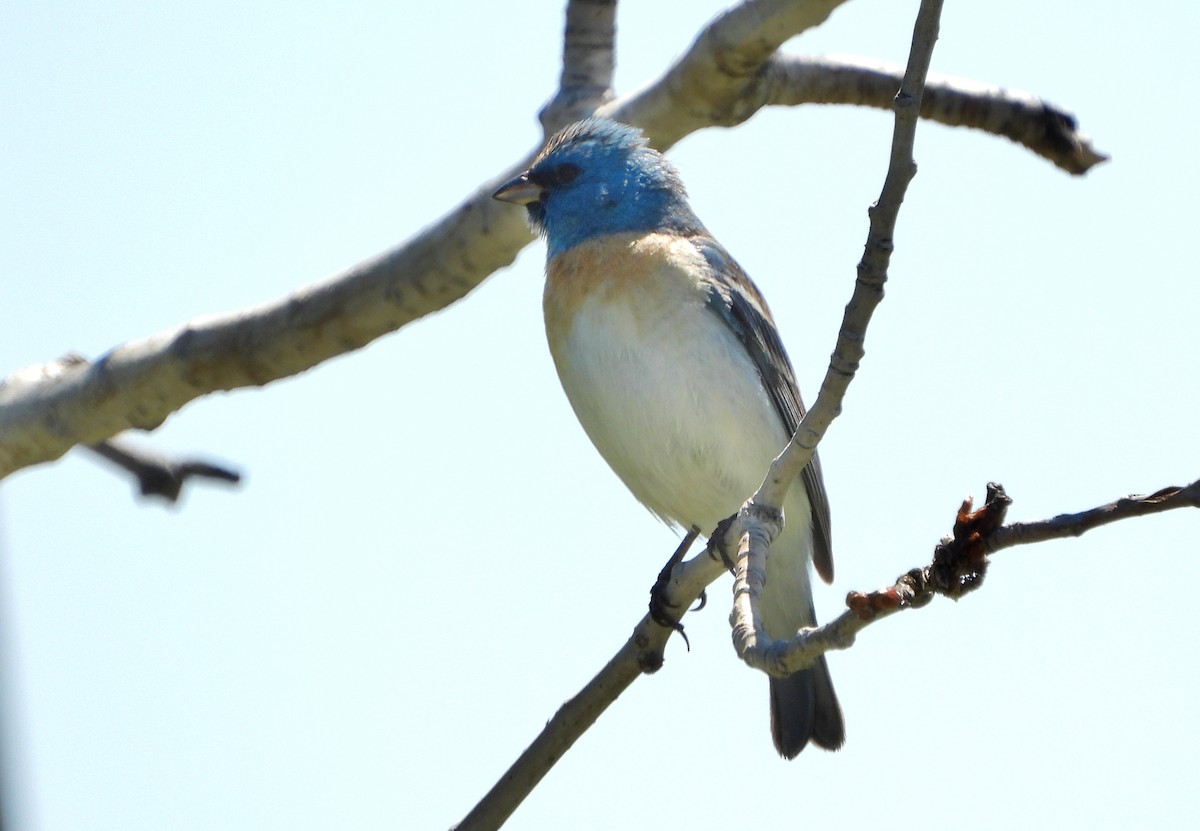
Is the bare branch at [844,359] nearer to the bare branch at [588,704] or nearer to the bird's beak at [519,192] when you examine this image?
the bare branch at [588,704]

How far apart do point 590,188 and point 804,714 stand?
2.77m

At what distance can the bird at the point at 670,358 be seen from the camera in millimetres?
6059

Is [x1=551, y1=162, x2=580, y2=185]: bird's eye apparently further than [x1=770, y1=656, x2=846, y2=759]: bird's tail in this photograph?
Yes

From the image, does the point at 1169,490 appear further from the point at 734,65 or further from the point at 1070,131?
the point at 1070,131

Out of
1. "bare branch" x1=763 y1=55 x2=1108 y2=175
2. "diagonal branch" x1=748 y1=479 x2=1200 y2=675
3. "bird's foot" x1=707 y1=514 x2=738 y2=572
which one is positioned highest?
"bare branch" x1=763 y1=55 x2=1108 y2=175

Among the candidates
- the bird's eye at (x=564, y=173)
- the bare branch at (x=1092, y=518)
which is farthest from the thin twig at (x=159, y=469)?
the bare branch at (x=1092, y=518)

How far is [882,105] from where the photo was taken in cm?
683

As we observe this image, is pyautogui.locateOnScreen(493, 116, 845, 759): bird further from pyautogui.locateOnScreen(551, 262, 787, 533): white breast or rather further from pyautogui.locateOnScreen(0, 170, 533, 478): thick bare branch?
pyautogui.locateOnScreen(0, 170, 533, 478): thick bare branch

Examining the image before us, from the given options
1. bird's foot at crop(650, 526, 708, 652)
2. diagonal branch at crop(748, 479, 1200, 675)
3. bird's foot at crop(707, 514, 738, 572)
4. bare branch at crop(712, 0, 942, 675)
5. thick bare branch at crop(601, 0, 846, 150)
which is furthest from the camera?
thick bare branch at crop(601, 0, 846, 150)

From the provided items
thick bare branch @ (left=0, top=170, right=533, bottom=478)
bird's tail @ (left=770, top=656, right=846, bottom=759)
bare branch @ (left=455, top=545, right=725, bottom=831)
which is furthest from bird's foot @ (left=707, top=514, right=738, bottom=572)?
thick bare branch @ (left=0, top=170, right=533, bottom=478)

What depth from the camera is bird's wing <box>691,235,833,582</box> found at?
6312 millimetres

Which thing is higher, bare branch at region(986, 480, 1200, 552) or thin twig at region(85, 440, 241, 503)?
thin twig at region(85, 440, 241, 503)

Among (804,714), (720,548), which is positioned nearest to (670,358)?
(720,548)

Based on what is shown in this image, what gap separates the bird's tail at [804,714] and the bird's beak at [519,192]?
2.64 m
